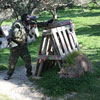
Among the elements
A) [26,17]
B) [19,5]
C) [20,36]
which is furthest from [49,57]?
[19,5]

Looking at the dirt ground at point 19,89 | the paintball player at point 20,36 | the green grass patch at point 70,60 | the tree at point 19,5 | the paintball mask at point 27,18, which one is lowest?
the tree at point 19,5

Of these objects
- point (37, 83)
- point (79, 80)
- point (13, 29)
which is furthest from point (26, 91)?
point (13, 29)

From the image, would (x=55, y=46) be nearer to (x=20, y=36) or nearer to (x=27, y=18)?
(x=20, y=36)

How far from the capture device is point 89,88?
5.37 metres

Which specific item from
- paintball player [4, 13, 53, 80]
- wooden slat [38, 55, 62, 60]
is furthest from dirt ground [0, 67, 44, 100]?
wooden slat [38, 55, 62, 60]

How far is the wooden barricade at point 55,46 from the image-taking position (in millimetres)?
5848

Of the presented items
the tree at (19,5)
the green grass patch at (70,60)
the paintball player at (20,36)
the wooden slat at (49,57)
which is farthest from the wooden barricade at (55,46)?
the tree at (19,5)

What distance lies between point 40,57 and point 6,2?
28.3 ft

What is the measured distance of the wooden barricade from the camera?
5.85 metres

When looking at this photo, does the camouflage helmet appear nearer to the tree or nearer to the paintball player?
the paintball player

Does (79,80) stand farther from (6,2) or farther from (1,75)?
(6,2)

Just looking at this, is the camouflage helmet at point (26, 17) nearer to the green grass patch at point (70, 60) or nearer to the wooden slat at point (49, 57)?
the wooden slat at point (49, 57)

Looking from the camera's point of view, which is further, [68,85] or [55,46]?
[55,46]

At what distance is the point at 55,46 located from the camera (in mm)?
5879
